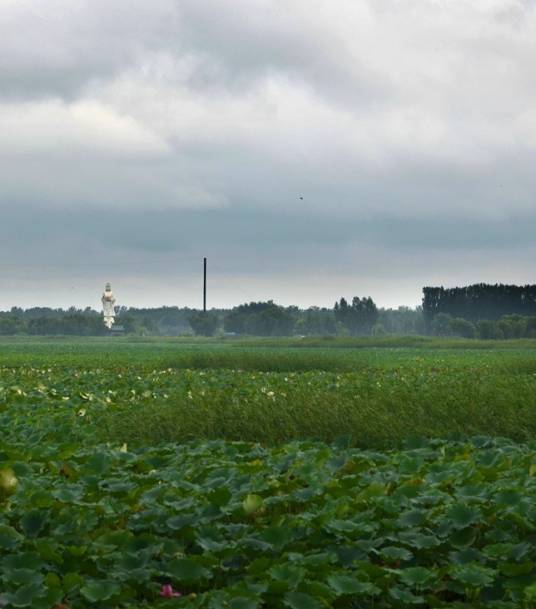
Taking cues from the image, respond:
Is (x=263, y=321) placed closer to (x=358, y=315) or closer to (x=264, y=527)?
(x=358, y=315)

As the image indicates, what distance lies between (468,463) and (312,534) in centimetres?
200

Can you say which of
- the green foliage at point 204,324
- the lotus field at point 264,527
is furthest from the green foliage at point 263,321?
the lotus field at point 264,527

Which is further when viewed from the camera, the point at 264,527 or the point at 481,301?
the point at 481,301

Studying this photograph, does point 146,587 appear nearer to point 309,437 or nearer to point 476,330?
point 309,437

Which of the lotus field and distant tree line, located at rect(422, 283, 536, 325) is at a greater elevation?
distant tree line, located at rect(422, 283, 536, 325)

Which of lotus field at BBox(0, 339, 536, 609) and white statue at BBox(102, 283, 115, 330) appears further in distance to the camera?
white statue at BBox(102, 283, 115, 330)

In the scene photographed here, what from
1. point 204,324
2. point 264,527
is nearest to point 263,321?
point 204,324

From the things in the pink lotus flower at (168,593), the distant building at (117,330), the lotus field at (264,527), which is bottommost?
the pink lotus flower at (168,593)

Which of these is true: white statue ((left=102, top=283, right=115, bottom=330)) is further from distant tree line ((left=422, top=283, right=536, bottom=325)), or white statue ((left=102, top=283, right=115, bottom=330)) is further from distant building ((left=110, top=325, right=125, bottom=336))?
distant tree line ((left=422, top=283, right=536, bottom=325))

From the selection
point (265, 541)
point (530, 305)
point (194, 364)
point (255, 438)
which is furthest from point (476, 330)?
point (265, 541)

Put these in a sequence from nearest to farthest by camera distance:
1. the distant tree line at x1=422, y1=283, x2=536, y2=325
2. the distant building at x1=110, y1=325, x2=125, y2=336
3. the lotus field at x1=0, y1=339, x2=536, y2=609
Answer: the lotus field at x1=0, y1=339, x2=536, y2=609
the distant tree line at x1=422, y1=283, x2=536, y2=325
the distant building at x1=110, y1=325, x2=125, y2=336

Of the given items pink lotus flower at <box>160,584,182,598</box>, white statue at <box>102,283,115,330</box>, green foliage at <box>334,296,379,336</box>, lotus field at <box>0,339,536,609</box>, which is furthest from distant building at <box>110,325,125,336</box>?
pink lotus flower at <box>160,584,182,598</box>

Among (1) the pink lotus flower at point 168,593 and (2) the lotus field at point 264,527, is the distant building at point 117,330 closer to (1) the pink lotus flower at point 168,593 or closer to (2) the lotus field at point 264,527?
(2) the lotus field at point 264,527

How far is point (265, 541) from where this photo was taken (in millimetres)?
4801
